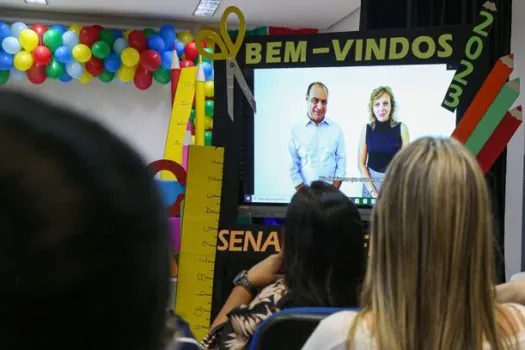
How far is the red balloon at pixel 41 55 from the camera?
20.4 ft

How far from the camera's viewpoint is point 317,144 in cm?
251

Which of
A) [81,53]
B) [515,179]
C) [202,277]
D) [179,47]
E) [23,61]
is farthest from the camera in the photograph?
[179,47]

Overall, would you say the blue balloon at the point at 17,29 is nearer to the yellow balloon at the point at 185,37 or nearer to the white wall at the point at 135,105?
the white wall at the point at 135,105

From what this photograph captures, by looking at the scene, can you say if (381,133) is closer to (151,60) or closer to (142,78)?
(151,60)

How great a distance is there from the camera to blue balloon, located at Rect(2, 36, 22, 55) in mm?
6129

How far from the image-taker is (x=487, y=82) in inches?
98.4

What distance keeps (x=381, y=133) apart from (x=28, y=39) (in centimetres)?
476

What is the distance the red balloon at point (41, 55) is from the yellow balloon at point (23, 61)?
6cm

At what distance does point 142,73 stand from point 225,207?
14.2 feet

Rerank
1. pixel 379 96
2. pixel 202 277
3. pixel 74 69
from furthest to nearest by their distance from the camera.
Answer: pixel 74 69 < pixel 202 277 < pixel 379 96

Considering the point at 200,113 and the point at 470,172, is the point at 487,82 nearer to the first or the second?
the point at 470,172

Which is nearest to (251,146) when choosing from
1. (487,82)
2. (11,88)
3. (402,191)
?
(487,82)

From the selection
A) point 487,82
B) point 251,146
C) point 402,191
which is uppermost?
point 487,82

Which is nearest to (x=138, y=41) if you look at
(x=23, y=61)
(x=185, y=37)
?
(x=185, y=37)
